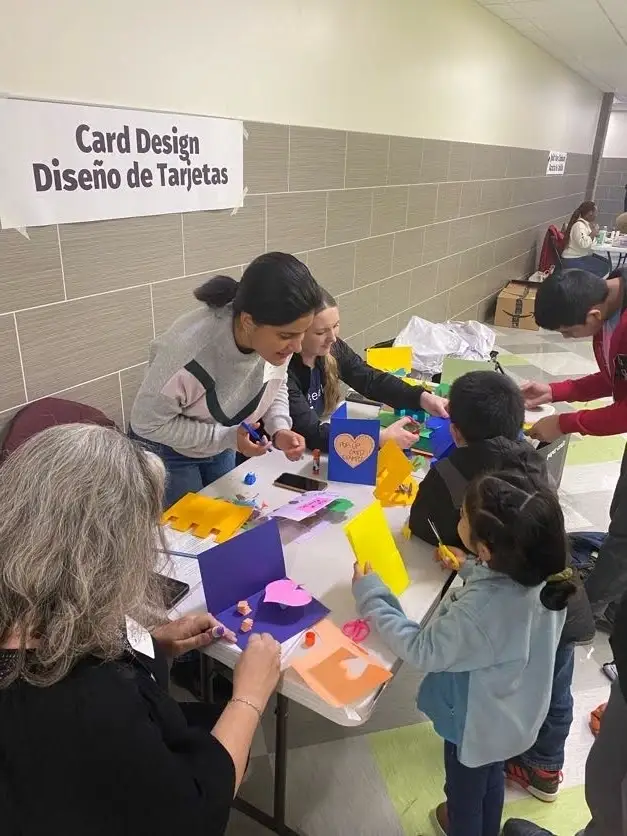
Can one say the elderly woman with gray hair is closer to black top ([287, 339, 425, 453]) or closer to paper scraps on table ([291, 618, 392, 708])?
paper scraps on table ([291, 618, 392, 708])

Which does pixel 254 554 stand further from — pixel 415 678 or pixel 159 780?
pixel 415 678

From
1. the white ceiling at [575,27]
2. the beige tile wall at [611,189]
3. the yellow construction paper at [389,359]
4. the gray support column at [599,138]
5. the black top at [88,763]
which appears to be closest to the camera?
the black top at [88,763]

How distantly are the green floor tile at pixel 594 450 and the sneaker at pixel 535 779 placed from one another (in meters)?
2.27

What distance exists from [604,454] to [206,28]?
312 centimetres

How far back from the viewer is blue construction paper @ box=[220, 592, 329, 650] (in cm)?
121

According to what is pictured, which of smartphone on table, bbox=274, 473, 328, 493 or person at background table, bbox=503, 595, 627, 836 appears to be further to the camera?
smartphone on table, bbox=274, 473, 328, 493

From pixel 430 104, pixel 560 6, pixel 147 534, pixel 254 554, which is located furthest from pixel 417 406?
pixel 560 6

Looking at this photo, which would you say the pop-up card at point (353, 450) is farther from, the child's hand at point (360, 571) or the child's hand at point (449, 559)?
the child's hand at point (360, 571)

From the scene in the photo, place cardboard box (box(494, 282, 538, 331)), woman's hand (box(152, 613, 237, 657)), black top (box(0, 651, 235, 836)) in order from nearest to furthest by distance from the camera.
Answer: black top (box(0, 651, 235, 836)), woman's hand (box(152, 613, 237, 657)), cardboard box (box(494, 282, 538, 331))

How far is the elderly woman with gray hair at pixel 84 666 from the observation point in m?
0.76

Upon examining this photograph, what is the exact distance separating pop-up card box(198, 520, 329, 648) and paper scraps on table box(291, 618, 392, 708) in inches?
2.4

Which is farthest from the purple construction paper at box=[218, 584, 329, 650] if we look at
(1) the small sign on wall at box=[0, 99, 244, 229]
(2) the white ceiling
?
(2) the white ceiling

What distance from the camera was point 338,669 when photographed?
1139 millimetres

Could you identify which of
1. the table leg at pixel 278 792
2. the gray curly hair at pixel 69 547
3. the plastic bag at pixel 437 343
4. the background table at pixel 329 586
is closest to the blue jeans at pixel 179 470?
the background table at pixel 329 586
